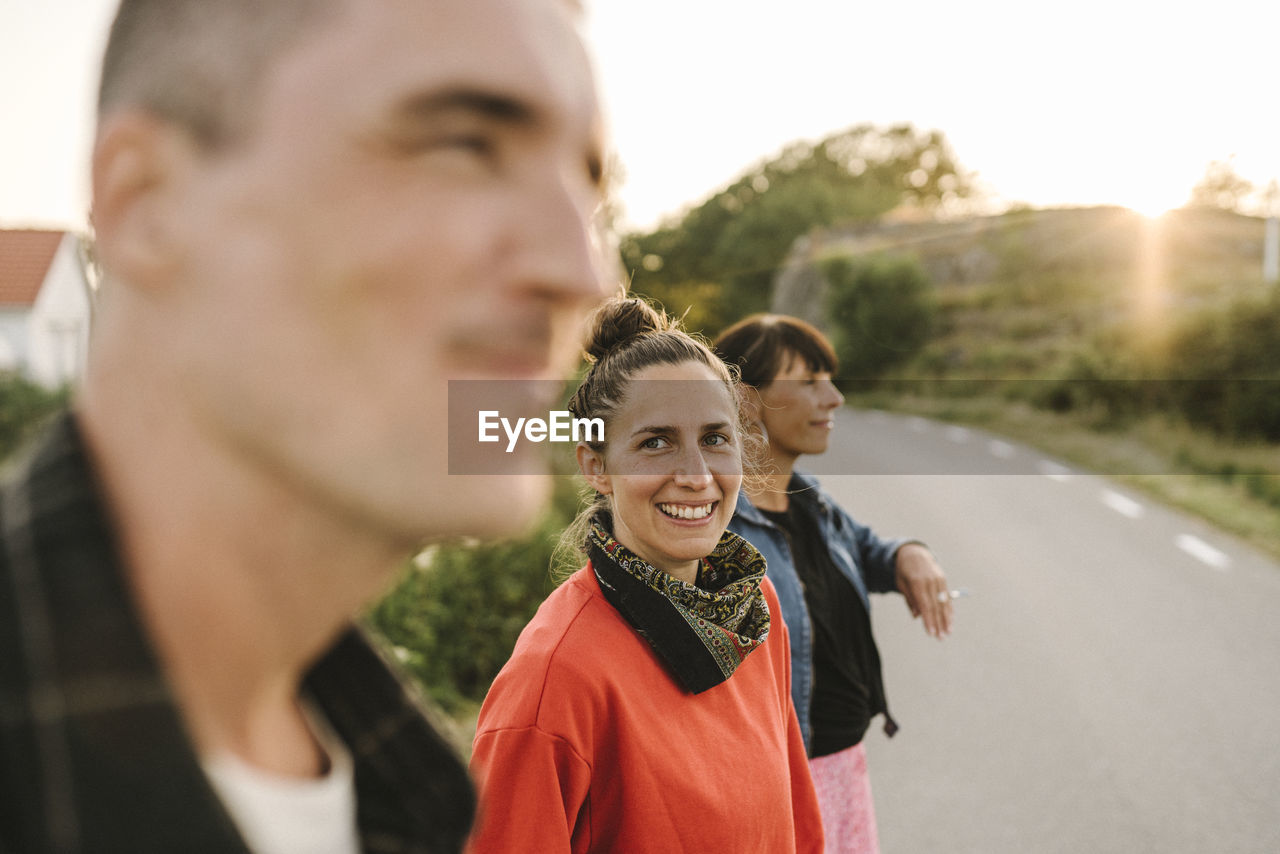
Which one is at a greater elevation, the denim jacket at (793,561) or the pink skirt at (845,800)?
the denim jacket at (793,561)

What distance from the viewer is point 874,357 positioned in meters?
29.0

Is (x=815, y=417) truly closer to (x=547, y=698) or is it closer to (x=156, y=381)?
(x=547, y=698)

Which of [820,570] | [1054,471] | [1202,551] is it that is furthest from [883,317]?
[820,570]

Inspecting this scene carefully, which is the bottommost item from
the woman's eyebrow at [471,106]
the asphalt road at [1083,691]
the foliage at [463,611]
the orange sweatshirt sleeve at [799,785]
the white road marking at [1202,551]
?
the asphalt road at [1083,691]

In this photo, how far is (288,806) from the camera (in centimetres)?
61

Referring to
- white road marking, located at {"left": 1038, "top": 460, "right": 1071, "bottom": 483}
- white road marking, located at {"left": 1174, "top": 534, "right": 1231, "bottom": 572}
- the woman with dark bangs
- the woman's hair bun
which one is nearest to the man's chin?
the woman's hair bun

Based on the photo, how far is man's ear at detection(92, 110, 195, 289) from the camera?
1.67 ft

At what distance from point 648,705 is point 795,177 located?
7214cm

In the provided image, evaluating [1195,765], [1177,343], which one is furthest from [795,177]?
[1195,765]

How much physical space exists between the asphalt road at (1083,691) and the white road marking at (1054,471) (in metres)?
2.12

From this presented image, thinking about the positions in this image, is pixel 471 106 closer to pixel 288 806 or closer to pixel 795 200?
pixel 288 806

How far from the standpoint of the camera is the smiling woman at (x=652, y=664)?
4.74 feet

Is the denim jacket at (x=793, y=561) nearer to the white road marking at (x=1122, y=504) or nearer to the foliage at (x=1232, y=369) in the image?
the white road marking at (x=1122, y=504)

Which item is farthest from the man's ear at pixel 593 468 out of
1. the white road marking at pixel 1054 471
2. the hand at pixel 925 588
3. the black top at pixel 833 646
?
the white road marking at pixel 1054 471
